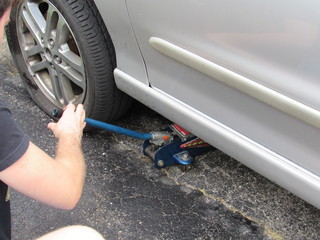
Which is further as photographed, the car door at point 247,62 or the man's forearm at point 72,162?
the car door at point 247,62

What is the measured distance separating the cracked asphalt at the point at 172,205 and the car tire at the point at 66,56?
0.32m

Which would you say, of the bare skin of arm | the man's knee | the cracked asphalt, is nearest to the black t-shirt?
the bare skin of arm

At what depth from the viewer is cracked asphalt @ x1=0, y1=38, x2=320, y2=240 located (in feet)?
6.60

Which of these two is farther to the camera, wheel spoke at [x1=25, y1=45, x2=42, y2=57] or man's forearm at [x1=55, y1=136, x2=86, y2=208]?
wheel spoke at [x1=25, y1=45, x2=42, y2=57]

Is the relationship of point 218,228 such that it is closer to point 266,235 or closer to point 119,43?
point 266,235

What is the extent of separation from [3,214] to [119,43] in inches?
41.3

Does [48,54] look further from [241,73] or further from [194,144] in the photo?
[241,73]

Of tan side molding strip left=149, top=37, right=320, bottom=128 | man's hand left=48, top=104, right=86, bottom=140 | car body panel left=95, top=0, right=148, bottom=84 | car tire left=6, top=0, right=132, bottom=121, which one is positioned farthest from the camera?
car tire left=6, top=0, right=132, bottom=121

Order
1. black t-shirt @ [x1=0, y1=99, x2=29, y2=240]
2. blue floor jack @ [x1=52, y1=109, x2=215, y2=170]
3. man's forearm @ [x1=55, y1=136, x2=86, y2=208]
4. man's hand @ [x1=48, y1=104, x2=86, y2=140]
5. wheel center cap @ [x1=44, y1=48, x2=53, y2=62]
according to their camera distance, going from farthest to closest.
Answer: wheel center cap @ [x1=44, y1=48, x2=53, y2=62]
blue floor jack @ [x1=52, y1=109, x2=215, y2=170]
man's hand @ [x1=48, y1=104, x2=86, y2=140]
man's forearm @ [x1=55, y1=136, x2=86, y2=208]
black t-shirt @ [x1=0, y1=99, x2=29, y2=240]

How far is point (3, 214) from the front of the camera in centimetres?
A: 123

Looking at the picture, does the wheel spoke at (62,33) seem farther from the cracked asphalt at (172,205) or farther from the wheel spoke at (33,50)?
the cracked asphalt at (172,205)

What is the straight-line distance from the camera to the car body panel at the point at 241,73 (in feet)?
4.44

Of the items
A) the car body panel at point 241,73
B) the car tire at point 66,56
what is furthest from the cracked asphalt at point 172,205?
the car body panel at point 241,73

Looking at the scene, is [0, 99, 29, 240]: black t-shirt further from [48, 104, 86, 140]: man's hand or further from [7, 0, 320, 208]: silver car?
[7, 0, 320, 208]: silver car
